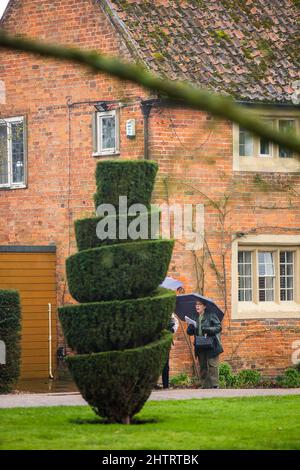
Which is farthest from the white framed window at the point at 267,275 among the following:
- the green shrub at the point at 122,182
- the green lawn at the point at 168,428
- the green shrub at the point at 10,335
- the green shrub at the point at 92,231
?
the green shrub at the point at 92,231

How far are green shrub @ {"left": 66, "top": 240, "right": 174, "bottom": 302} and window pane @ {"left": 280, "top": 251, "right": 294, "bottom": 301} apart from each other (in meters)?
9.81

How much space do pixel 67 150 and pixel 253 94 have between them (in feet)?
12.2

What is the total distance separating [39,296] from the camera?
23875mm

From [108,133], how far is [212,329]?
15.2 feet

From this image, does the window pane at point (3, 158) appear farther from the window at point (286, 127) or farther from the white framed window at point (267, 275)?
the window at point (286, 127)

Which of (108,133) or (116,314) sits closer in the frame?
(116,314)

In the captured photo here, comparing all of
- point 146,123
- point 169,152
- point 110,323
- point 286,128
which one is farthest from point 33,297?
point 286,128

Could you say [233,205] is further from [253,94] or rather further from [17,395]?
[17,395]

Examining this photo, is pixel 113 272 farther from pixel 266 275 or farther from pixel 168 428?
pixel 266 275

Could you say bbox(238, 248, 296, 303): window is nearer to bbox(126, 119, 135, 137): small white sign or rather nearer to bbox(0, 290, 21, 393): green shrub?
bbox(126, 119, 135, 137): small white sign

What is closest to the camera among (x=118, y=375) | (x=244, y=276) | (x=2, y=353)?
(x=118, y=375)

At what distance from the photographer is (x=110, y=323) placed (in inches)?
534

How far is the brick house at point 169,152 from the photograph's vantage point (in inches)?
887

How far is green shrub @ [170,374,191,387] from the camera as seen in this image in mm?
21547
